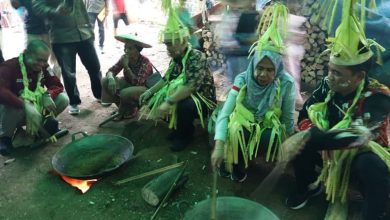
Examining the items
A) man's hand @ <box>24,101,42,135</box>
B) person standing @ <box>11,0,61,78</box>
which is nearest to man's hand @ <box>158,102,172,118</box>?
man's hand @ <box>24,101,42,135</box>

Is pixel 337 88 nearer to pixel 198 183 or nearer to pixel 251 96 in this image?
pixel 251 96

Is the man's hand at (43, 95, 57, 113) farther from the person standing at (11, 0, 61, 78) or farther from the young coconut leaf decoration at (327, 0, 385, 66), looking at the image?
the young coconut leaf decoration at (327, 0, 385, 66)

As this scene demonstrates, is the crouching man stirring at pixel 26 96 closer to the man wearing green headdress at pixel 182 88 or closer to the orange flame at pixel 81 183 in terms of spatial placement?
the orange flame at pixel 81 183

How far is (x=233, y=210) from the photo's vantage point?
2.27 m

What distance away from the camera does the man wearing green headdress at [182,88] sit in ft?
10.7

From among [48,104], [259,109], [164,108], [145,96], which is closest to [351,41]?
[259,109]

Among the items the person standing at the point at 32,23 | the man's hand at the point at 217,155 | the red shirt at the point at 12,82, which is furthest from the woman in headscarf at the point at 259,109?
the person standing at the point at 32,23

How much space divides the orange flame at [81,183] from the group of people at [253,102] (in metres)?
0.80

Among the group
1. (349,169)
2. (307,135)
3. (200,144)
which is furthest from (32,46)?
(349,169)

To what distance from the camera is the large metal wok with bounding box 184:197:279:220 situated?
6.97ft

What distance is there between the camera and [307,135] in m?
2.25

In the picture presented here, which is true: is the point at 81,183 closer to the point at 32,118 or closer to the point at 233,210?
the point at 32,118

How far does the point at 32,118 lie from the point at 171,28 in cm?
163

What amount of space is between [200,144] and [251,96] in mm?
1001
